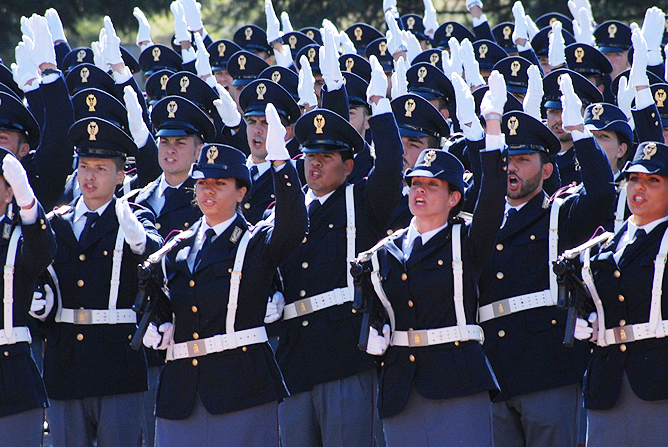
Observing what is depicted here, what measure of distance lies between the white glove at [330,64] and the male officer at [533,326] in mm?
1367

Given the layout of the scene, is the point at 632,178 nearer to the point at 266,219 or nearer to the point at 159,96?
the point at 266,219

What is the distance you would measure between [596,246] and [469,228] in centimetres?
68

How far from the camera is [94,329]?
7156 millimetres

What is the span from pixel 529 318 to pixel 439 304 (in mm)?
859

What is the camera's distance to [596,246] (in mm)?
6414

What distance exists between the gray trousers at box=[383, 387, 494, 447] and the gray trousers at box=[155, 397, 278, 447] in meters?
0.66

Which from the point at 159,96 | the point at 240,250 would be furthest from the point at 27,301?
the point at 159,96

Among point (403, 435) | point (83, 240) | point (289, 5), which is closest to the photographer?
point (403, 435)

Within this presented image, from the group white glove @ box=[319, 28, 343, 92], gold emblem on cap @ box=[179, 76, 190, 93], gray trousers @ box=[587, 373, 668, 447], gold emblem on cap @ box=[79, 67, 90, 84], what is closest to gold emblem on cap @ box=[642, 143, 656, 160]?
gray trousers @ box=[587, 373, 668, 447]

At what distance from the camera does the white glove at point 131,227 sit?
21.8 feet

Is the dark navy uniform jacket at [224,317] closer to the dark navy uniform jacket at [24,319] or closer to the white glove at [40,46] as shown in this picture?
the dark navy uniform jacket at [24,319]

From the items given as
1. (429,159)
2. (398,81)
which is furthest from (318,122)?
(429,159)

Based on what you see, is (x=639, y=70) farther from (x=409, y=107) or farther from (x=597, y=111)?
(x=409, y=107)

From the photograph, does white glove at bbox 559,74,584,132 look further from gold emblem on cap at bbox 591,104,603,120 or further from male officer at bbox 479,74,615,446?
gold emblem on cap at bbox 591,104,603,120
